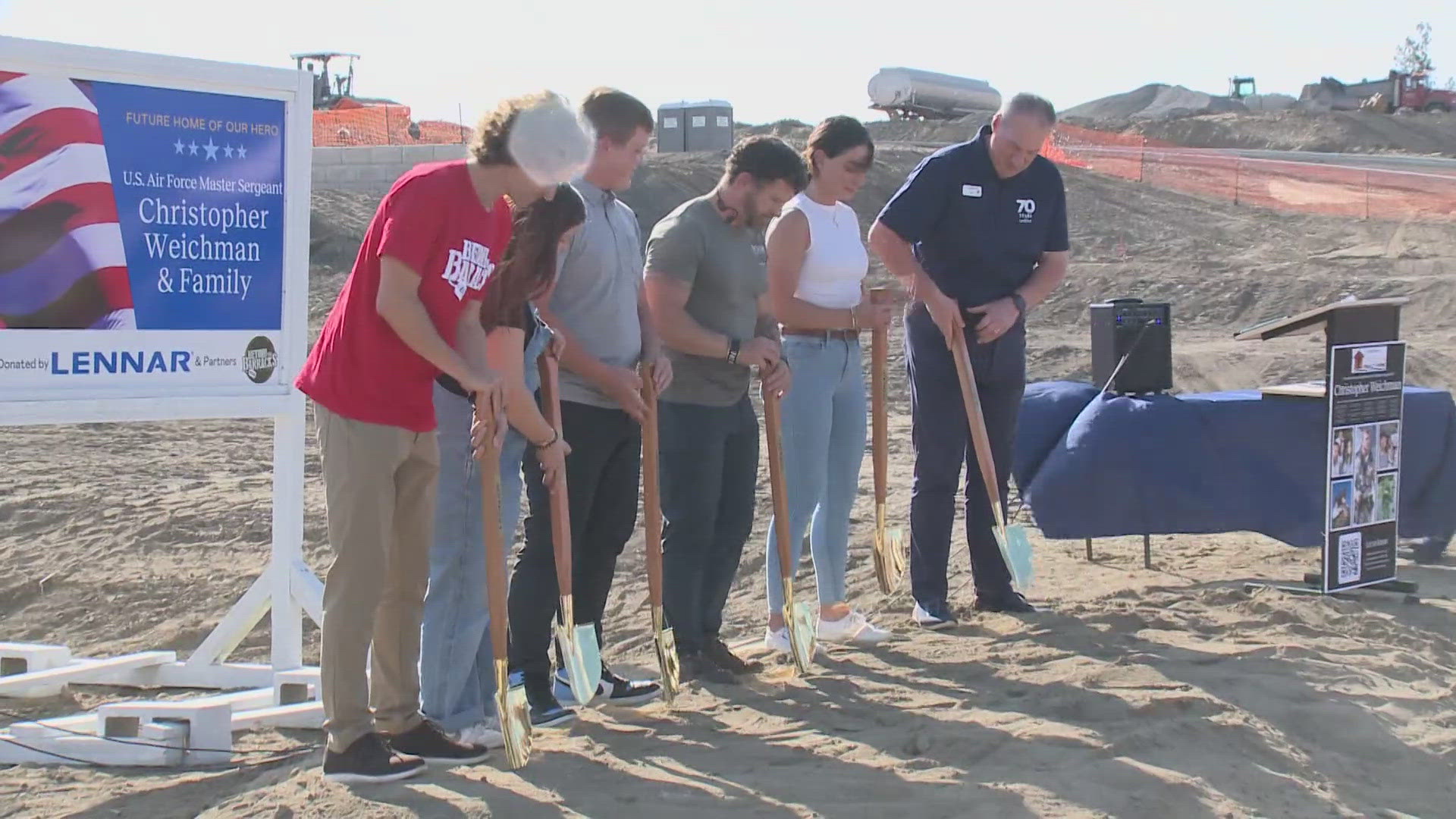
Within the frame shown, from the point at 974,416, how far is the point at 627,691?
67.2 inches

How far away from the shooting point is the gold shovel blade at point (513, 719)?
3.89m

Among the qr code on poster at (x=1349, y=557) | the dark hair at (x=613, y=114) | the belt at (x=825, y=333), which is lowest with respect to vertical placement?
the qr code on poster at (x=1349, y=557)

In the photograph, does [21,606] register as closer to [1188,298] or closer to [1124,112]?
[1188,298]

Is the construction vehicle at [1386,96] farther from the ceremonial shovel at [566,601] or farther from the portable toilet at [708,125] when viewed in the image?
the ceremonial shovel at [566,601]

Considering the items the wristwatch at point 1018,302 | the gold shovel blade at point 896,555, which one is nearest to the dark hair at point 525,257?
the wristwatch at point 1018,302

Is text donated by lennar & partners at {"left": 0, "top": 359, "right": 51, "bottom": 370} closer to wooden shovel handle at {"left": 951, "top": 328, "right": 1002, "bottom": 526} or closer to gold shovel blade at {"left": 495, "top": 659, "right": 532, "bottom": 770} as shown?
gold shovel blade at {"left": 495, "top": 659, "right": 532, "bottom": 770}

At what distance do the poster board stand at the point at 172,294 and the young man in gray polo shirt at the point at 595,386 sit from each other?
0.95 metres

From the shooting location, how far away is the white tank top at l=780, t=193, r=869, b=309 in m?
5.20

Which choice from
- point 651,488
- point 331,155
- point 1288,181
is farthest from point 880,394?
point 1288,181

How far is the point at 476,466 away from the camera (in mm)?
4102

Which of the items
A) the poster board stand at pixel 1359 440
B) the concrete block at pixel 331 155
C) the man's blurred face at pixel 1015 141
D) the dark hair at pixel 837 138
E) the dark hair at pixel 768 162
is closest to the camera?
the dark hair at pixel 768 162

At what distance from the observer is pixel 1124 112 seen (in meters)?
65.1

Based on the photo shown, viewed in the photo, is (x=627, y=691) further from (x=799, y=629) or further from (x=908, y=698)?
(x=908, y=698)

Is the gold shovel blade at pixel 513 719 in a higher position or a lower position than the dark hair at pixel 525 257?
lower
